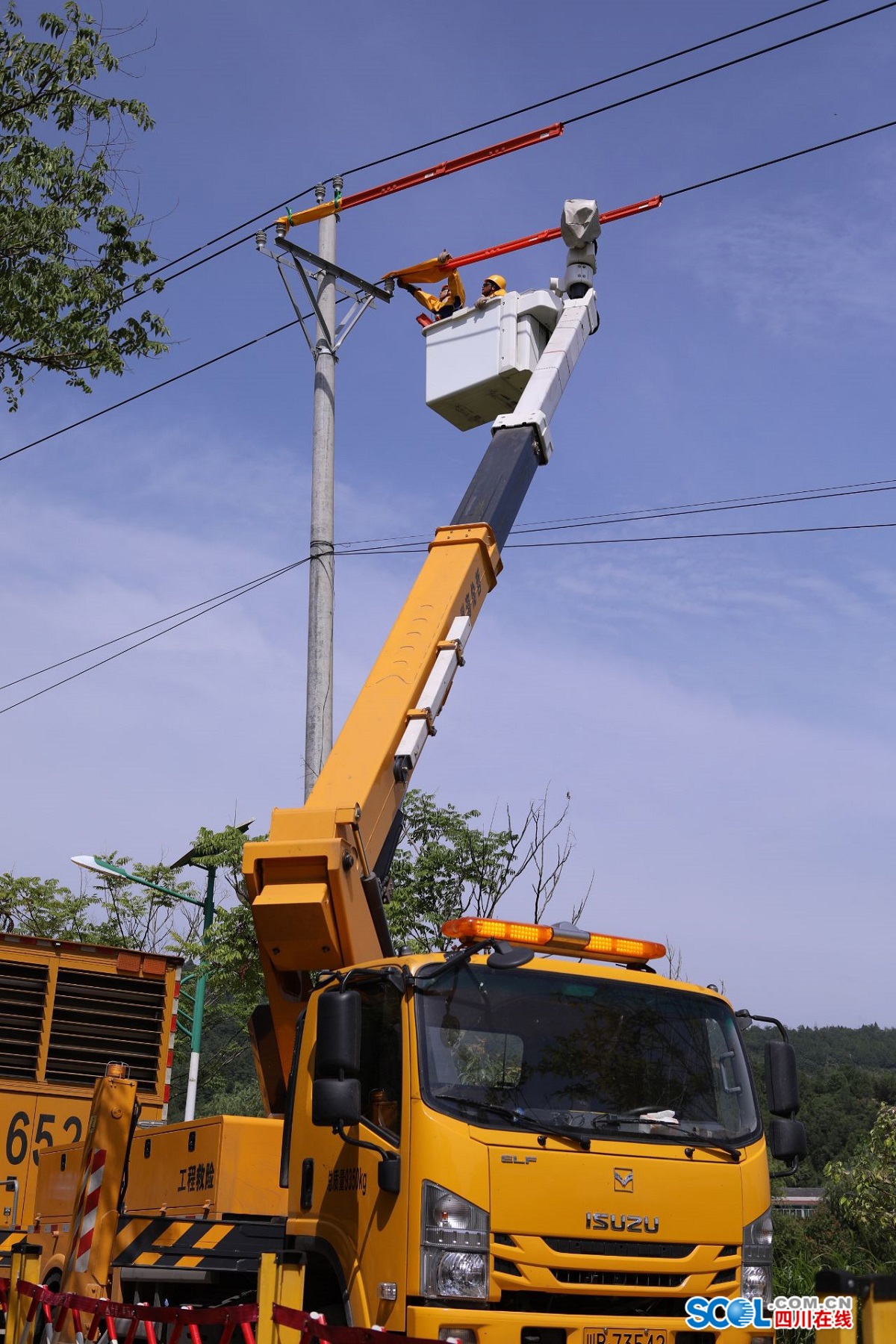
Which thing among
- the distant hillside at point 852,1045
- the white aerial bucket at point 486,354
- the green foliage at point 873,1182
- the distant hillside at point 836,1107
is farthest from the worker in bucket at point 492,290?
the distant hillside at point 852,1045

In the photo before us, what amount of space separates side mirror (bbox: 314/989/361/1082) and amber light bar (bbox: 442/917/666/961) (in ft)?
2.01

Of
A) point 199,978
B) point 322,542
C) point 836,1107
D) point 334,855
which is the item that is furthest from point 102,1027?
point 836,1107

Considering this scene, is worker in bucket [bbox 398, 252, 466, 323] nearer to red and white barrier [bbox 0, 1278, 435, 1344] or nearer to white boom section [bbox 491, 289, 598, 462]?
white boom section [bbox 491, 289, 598, 462]

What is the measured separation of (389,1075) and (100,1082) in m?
2.66

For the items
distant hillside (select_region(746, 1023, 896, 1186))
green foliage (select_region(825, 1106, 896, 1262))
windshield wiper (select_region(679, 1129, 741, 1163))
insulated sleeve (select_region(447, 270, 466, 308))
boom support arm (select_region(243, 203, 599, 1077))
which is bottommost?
windshield wiper (select_region(679, 1129, 741, 1163))

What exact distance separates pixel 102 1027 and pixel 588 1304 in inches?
247

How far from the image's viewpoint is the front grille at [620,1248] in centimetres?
556

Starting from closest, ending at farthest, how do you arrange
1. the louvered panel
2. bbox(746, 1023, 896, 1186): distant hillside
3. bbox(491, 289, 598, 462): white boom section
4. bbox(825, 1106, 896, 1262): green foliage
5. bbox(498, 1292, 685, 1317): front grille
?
bbox(498, 1292, 685, 1317): front grille
bbox(491, 289, 598, 462): white boom section
the louvered panel
bbox(825, 1106, 896, 1262): green foliage
bbox(746, 1023, 896, 1186): distant hillside

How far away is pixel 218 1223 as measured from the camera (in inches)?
261

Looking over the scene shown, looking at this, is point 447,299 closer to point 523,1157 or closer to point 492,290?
point 492,290

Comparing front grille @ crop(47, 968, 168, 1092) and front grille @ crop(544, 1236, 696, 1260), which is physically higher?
front grille @ crop(47, 968, 168, 1092)

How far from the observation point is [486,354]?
35.7 feet

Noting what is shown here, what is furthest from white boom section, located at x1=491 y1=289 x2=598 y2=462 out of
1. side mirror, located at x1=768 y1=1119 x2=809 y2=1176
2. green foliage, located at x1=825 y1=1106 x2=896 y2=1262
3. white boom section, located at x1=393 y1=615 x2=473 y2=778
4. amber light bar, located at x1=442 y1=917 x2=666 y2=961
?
green foliage, located at x1=825 y1=1106 x2=896 y2=1262

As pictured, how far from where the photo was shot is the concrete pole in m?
10.9
